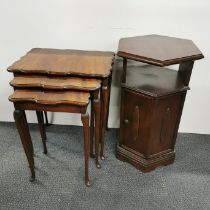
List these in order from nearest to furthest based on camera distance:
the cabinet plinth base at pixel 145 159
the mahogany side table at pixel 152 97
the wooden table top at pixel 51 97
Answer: the wooden table top at pixel 51 97 → the mahogany side table at pixel 152 97 → the cabinet plinth base at pixel 145 159

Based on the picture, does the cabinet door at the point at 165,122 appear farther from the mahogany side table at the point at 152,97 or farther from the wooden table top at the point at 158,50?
the wooden table top at the point at 158,50

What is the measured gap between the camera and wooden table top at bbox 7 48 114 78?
120cm

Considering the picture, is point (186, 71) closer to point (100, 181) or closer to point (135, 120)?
point (135, 120)

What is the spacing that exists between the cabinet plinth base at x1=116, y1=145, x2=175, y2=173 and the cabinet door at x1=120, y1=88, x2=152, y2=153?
43 mm

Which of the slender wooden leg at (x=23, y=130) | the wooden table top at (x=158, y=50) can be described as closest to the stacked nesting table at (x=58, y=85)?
the slender wooden leg at (x=23, y=130)

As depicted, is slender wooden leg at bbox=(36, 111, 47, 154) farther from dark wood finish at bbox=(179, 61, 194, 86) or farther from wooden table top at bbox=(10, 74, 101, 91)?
dark wood finish at bbox=(179, 61, 194, 86)

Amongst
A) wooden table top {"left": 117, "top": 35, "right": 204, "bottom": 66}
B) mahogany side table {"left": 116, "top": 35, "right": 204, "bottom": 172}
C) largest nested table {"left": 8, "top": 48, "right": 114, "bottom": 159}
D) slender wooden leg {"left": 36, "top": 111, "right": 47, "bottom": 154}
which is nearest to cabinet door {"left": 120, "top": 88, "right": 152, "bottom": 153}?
mahogany side table {"left": 116, "top": 35, "right": 204, "bottom": 172}

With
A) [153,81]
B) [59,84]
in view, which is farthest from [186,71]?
[59,84]

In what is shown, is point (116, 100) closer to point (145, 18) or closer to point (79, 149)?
point (79, 149)

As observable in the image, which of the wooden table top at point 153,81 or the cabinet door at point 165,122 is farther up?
the wooden table top at point 153,81

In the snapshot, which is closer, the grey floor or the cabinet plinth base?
the grey floor

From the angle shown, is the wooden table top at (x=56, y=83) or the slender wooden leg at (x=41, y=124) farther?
the slender wooden leg at (x=41, y=124)

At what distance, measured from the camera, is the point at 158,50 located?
121 cm

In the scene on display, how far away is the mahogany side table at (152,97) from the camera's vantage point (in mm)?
1202
